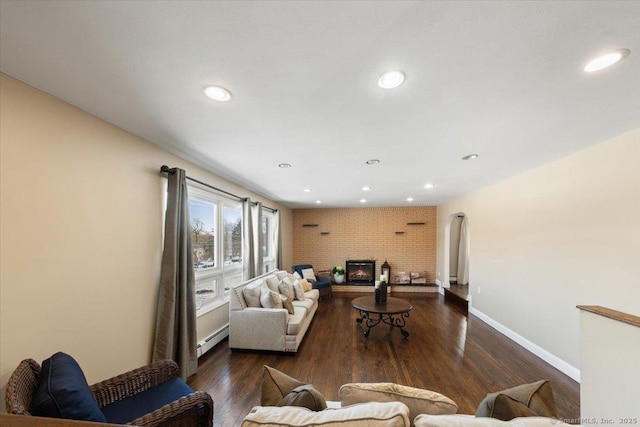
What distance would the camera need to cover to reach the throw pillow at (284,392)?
1.03 meters

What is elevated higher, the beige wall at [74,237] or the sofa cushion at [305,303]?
the beige wall at [74,237]

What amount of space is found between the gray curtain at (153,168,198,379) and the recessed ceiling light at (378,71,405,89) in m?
2.27

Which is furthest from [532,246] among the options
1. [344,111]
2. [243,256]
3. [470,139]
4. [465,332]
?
[243,256]

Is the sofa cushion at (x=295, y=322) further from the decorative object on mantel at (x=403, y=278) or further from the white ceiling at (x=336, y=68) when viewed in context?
the decorative object on mantel at (x=403, y=278)

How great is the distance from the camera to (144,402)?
5.24 feet

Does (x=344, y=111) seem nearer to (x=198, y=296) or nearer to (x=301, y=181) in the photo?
(x=301, y=181)

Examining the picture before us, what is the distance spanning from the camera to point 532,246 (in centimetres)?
334

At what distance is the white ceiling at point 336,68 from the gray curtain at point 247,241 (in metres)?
2.21

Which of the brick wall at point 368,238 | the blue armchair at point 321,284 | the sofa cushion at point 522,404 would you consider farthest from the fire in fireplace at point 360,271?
the sofa cushion at point 522,404

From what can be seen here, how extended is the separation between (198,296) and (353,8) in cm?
369

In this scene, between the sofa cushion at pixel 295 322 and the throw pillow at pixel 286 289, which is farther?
the throw pillow at pixel 286 289

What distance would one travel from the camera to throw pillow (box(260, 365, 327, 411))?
3.39 ft

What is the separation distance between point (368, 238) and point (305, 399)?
22.4 feet

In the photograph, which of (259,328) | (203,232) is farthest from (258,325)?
(203,232)
